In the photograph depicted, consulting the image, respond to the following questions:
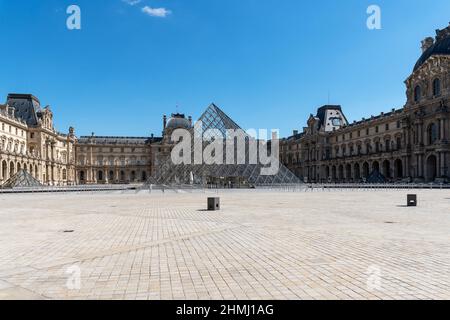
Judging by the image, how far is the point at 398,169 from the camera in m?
57.8

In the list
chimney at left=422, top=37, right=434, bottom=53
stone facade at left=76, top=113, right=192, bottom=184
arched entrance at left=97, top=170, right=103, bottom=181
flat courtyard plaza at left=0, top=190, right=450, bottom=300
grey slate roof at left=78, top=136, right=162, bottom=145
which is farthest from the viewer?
grey slate roof at left=78, top=136, right=162, bottom=145

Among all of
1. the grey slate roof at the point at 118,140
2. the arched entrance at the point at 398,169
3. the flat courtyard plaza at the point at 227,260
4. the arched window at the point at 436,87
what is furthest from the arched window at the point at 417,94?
the grey slate roof at the point at 118,140

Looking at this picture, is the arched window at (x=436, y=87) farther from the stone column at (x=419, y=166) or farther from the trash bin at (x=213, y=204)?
the trash bin at (x=213, y=204)

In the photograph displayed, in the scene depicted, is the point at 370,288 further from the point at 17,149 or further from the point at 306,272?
the point at 17,149

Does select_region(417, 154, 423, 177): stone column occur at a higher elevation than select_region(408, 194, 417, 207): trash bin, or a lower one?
higher

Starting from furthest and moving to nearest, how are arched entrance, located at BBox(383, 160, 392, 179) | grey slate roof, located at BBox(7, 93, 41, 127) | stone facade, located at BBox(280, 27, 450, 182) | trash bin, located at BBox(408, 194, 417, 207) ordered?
1. grey slate roof, located at BBox(7, 93, 41, 127)
2. arched entrance, located at BBox(383, 160, 392, 179)
3. stone facade, located at BBox(280, 27, 450, 182)
4. trash bin, located at BBox(408, 194, 417, 207)

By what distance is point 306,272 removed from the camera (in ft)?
17.1

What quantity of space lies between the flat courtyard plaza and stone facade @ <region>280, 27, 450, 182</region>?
1674 inches

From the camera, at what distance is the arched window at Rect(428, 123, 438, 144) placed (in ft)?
160

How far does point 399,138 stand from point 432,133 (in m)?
7.49

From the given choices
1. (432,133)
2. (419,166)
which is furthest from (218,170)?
(432,133)

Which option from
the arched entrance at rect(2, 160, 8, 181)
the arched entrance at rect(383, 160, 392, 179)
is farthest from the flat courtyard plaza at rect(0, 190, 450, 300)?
the arched entrance at rect(2, 160, 8, 181)

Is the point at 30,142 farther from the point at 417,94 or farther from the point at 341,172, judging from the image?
the point at 417,94

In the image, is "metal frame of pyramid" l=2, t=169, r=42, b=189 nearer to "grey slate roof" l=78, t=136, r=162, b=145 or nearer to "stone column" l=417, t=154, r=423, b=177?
"grey slate roof" l=78, t=136, r=162, b=145
